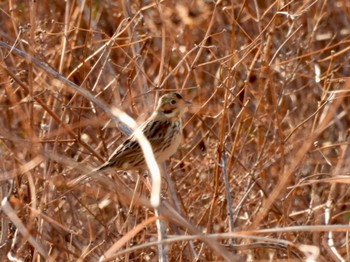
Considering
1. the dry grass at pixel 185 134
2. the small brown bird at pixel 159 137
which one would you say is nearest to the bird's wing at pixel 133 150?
the small brown bird at pixel 159 137

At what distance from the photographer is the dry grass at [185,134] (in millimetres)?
4133

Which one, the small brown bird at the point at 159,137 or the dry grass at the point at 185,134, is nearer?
the dry grass at the point at 185,134

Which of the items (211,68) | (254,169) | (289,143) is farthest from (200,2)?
(254,169)

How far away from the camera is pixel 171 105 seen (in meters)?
4.70

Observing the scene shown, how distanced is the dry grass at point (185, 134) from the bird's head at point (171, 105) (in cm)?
10

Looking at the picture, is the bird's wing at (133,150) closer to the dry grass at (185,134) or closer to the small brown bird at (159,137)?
the small brown bird at (159,137)

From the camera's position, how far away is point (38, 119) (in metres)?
5.59

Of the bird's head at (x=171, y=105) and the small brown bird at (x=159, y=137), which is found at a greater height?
the bird's head at (x=171, y=105)

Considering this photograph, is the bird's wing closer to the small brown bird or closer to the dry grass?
the small brown bird

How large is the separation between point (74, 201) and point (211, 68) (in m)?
1.74

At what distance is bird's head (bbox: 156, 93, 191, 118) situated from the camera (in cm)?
465

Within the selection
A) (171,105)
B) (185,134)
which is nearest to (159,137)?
(171,105)

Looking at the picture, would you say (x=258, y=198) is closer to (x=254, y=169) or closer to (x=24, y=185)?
(x=254, y=169)

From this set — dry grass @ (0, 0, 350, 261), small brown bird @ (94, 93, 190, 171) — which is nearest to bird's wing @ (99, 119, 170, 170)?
small brown bird @ (94, 93, 190, 171)
